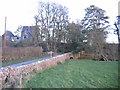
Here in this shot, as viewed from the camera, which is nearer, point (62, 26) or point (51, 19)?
point (51, 19)

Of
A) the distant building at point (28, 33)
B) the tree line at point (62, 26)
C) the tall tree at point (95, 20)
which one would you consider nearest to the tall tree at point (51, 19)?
the tree line at point (62, 26)

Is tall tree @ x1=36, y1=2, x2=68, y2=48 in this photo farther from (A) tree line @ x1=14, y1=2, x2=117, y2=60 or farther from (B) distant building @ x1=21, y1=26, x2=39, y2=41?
(B) distant building @ x1=21, y1=26, x2=39, y2=41

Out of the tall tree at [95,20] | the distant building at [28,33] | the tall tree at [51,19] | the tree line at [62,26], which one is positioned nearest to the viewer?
the tall tree at [95,20]

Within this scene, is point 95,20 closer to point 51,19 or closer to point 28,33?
point 51,19

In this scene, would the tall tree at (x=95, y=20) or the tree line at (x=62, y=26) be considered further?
the tree line at (x=62, y=26)

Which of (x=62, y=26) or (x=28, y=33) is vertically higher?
(x=62, y=26)

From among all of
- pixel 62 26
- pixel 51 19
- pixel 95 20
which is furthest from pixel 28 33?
pixel 95 20

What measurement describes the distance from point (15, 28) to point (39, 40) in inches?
157

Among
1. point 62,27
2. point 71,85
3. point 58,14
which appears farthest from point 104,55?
point 71,85

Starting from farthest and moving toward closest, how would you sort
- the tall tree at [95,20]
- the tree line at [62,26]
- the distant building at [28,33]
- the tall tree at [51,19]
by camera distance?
the tall tree at [51,19], the distant building at [28,33], the tree line at [62,26], the tall tree at [95,20]

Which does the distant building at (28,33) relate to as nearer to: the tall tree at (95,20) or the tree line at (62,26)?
the tree line at (62,26)

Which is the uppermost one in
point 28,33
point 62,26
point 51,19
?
point 51,19

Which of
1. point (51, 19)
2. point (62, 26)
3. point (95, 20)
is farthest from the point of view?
point (62, 26)

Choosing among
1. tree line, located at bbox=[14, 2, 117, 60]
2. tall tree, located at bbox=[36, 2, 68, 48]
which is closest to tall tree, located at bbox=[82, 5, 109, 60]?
tree line, located at bbox=[14, 2, 117, 60]
